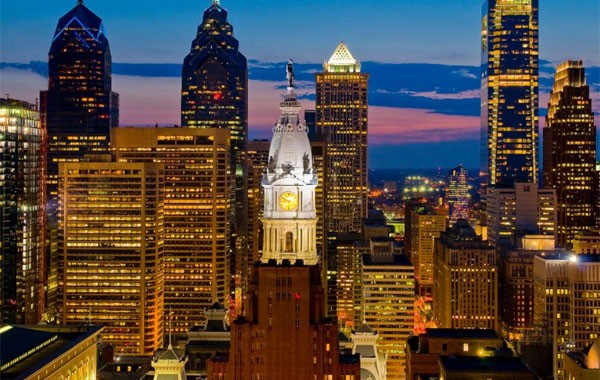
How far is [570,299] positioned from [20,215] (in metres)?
94.5

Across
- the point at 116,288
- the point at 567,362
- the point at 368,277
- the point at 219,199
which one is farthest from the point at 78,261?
the point at 567,362

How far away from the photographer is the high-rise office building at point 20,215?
512 feet

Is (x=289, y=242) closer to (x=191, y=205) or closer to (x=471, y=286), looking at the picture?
(x=191, y=205)

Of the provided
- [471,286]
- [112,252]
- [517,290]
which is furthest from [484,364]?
[517,290]

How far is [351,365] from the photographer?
7525 cm

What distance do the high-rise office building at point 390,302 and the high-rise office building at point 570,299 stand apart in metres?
28.3

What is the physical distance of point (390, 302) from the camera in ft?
554

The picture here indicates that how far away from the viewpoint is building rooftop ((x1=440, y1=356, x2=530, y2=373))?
89.6 metres

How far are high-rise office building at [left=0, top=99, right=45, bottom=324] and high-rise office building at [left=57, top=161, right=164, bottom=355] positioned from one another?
6947 millimetres

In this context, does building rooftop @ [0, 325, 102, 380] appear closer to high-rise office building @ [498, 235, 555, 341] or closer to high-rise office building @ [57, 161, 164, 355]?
high-rise office building @ [57, 161, 164, 355]

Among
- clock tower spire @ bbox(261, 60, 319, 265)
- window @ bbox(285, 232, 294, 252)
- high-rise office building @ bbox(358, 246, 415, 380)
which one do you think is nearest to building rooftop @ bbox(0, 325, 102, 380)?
clock tower spire @ bbox(261, 60, 319, 265)

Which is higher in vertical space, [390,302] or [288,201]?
[288,201]

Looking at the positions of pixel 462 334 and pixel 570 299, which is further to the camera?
pixel 570 299

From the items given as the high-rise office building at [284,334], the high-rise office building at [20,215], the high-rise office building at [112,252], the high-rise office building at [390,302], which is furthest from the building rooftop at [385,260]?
the high-rise office building at [284,334]
